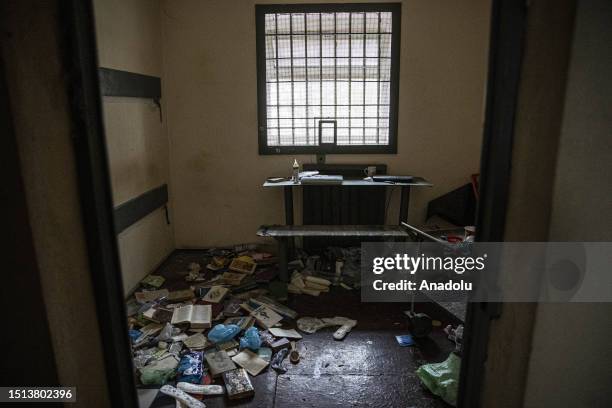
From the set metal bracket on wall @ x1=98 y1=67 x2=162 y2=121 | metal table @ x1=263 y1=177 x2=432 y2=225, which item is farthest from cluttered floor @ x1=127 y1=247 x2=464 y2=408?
metal bracket on wall @ x1=98 y1=67 x2=162 y2=121

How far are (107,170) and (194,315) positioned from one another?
2.22 metres

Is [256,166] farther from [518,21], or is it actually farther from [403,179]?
[518,21]

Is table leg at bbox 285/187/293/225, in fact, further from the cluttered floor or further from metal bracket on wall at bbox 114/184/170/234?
metal bracket on wall at bbox 114/184/170/234

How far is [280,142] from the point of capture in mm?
4297

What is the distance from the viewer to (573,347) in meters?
0.99

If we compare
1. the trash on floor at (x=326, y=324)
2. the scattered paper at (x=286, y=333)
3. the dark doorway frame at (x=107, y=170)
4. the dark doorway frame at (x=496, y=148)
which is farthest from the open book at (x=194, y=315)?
the dark doorway frame at (x=496, y=148)

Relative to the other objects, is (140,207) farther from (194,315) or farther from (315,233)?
(315,233)

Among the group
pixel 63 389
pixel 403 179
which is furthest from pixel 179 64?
pixel 63 389

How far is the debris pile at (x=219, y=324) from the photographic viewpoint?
2316mm

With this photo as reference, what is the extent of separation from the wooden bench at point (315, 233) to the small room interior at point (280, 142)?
1 cm

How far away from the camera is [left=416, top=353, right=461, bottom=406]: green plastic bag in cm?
210

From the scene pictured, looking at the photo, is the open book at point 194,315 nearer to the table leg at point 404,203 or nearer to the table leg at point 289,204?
the table leg at point 289,204

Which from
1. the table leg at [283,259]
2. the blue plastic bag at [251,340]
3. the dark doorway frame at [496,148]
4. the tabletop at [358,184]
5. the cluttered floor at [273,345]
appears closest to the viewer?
the dark doorway frame at [496,148]

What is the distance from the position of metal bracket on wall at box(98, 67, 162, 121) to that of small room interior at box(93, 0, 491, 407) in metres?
0.03
